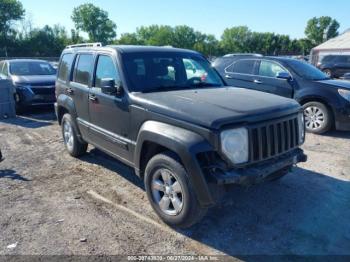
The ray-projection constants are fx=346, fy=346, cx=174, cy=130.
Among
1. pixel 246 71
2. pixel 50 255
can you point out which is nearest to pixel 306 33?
pixel 246 71

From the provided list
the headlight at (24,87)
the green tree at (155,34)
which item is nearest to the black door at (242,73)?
the headlight at (24,87)

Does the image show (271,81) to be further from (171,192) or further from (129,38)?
(129,38)

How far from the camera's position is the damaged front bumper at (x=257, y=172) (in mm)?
3301

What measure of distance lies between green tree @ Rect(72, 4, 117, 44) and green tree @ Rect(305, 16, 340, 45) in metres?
64.7

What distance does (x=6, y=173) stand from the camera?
5.63 meters

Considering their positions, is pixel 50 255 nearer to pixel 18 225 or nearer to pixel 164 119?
pixel 18 225

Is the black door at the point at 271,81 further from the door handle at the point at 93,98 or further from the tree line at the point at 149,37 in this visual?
the tree line at the point at 149,37

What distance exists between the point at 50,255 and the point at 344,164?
190 inches

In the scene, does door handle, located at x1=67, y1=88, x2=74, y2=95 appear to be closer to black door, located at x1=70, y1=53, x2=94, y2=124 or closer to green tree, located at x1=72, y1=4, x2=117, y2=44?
black door, located at x1=70, y1=53, x2=94, y2=124

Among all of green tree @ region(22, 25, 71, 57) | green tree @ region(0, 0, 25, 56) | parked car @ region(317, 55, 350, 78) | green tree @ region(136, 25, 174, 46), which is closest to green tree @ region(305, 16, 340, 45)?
green tree @ region(136, 25, 174, 46)

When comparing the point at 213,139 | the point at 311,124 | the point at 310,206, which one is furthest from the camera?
the point at 311,124

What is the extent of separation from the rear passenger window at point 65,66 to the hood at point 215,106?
233 centimetres

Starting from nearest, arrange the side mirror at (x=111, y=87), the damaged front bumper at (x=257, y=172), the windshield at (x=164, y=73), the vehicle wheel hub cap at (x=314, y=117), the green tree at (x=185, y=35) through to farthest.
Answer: the damaged front bumper at (x=257, y=172), the side mirror at (x=111, y=87), the windshield at (x=164, y=73), the vehicle wheel hub cap at (x=314, y=117), the green tree at (x=185, y=35)

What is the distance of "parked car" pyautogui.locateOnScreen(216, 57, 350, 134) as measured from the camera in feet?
24.7
